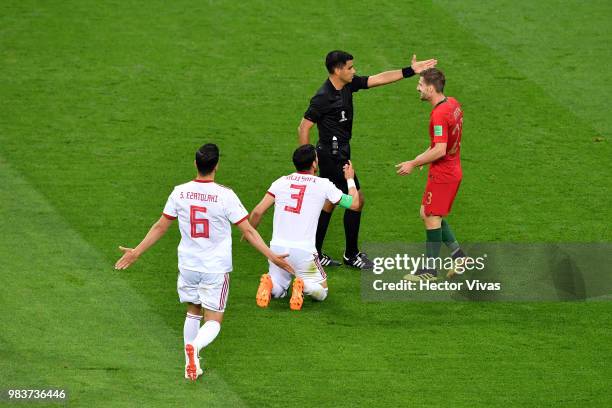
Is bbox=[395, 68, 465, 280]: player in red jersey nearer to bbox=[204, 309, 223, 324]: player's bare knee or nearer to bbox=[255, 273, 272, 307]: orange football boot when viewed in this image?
bbox=[255, 273, 272, 307]: orange football boot

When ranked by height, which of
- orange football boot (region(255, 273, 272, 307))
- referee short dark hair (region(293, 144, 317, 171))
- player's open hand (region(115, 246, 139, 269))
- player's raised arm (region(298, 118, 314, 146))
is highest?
referee short dark hair (region(293, 144, 317, 171))

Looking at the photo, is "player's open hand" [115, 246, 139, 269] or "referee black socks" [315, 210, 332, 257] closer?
"player's open hand" [115, 246, 139, 269]

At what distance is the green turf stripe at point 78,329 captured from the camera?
1085cm

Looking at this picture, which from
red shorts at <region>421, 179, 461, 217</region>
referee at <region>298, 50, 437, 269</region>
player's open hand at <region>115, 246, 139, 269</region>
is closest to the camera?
player's open hand at <region>115, 246, 139, 269</region>

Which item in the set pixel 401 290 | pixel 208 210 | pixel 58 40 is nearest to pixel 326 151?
pixel 401 290

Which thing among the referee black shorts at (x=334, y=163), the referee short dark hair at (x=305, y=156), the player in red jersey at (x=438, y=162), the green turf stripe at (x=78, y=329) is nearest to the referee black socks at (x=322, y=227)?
the referee black shorts at (x=334, y=163)

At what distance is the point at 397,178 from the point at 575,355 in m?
5.02

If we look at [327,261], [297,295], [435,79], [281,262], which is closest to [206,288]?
[281,262]

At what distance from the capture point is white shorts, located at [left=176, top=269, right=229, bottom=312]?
11203 mm

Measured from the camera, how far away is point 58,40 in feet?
63.6

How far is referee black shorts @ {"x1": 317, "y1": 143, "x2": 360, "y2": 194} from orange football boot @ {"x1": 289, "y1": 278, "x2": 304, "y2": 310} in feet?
5.26

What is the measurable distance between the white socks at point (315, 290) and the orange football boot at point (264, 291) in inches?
14.8

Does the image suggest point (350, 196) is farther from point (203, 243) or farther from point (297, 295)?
point (203, 243)

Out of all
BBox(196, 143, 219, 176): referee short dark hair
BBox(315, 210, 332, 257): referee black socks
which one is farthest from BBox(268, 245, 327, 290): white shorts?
BBox(196, 143, 219, 176): referee short dark hair
